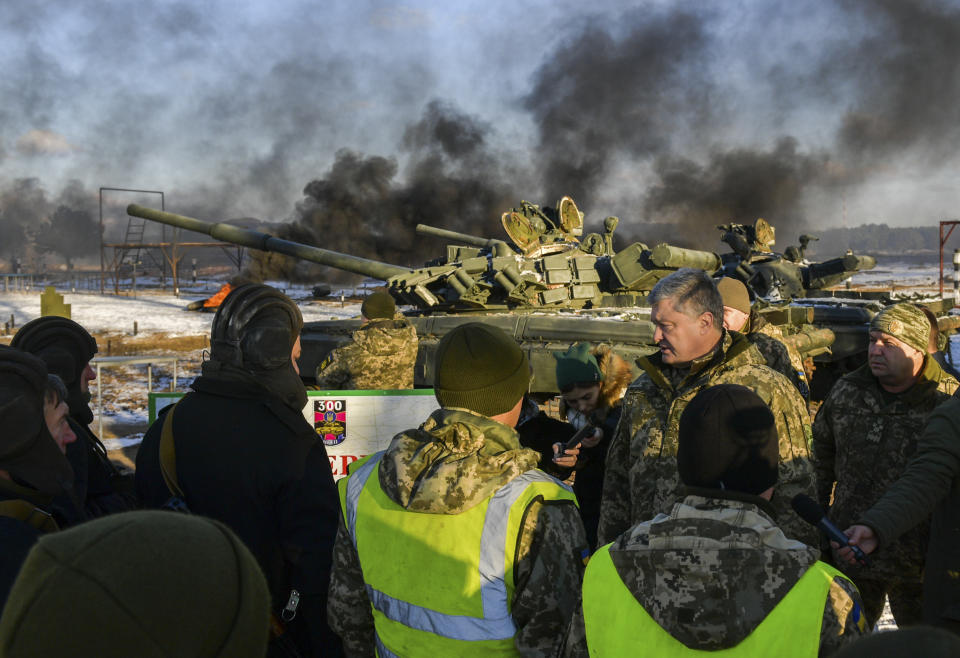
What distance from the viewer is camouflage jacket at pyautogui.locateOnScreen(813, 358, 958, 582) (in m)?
3.50

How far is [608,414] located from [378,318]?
3461 mm

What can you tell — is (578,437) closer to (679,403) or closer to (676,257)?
(679,403)

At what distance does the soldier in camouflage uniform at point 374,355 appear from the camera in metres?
6.98

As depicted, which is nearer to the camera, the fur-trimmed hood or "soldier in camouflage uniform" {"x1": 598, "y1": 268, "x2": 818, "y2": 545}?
"soldier in camouflage uniform" {"x1": 598, "y1": 268, "x2": 818, "y2": 545}

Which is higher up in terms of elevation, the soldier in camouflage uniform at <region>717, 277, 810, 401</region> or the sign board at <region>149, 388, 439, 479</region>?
the soldier in camouflage uniform at <region>717, 277, 810, 401</region>

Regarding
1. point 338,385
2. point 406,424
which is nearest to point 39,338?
point 406,424

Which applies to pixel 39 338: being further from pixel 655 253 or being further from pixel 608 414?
pixel 655 253

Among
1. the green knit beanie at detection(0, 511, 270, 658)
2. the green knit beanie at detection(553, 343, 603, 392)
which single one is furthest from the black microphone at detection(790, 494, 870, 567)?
the green knit beanie at detection(553, 343, 603, 392)

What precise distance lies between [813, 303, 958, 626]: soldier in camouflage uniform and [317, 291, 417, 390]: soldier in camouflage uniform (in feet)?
13.8

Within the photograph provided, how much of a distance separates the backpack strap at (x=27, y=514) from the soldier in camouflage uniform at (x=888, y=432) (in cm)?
318

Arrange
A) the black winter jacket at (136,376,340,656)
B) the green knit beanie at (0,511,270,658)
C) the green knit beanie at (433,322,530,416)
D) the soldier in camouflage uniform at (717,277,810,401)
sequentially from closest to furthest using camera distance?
the green knit beanie at (0,511,270,658)
the green knit beanie at (433,322,530,416)
the black winter jacket at (136,376,340,656)
the soldier in camouflage uniform at (717,277,810,401)

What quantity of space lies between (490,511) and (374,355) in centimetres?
508

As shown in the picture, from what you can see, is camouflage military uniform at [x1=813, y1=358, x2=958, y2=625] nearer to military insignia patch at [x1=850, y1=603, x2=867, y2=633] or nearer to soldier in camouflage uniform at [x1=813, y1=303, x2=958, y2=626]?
soldier in camouflage uniform at [x1=813, y1=303, x2=958, y2=626]

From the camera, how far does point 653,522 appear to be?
1.72 m
